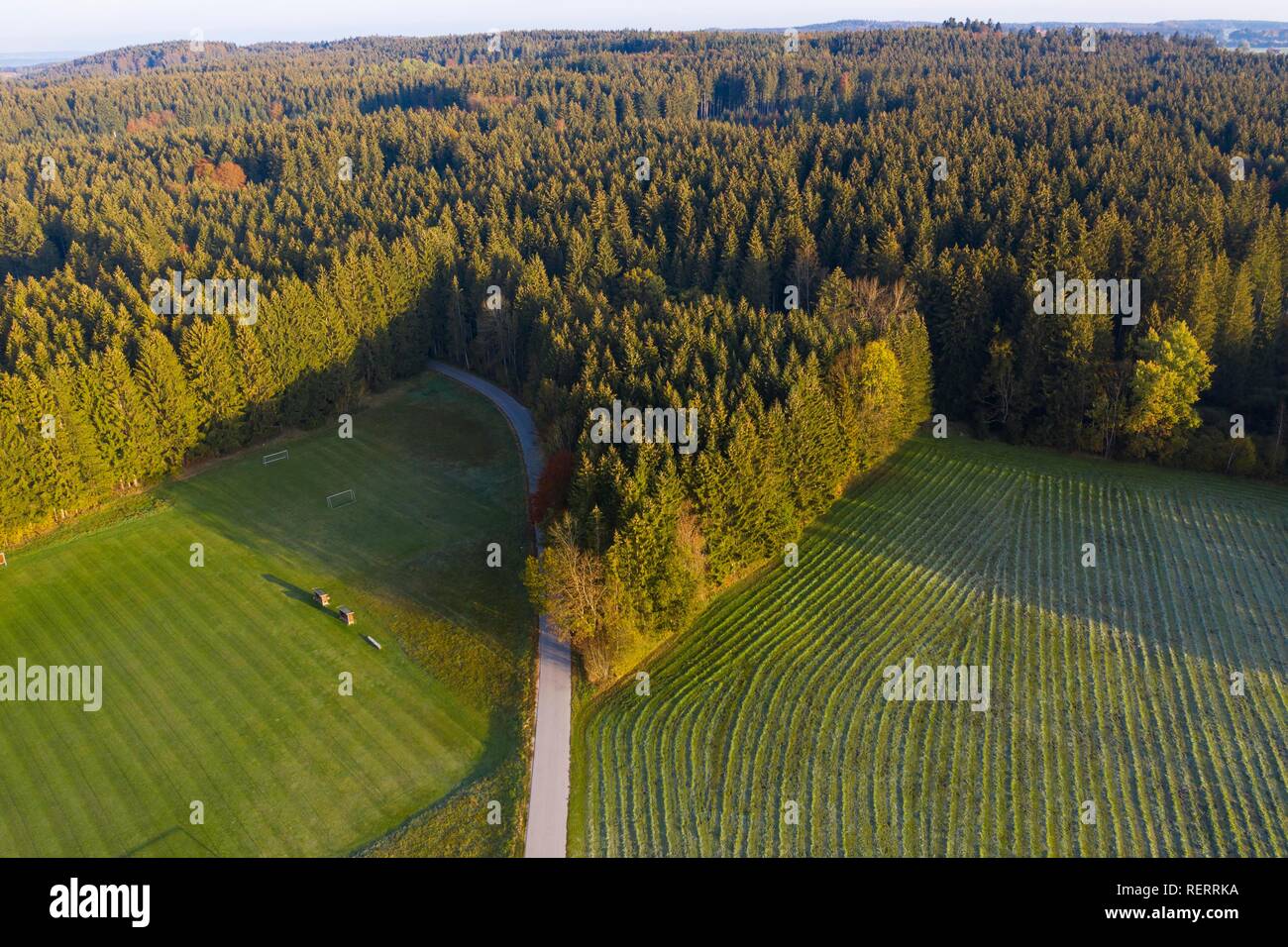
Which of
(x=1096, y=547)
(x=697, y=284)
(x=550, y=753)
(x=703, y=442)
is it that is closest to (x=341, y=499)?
(x=703, y=442)

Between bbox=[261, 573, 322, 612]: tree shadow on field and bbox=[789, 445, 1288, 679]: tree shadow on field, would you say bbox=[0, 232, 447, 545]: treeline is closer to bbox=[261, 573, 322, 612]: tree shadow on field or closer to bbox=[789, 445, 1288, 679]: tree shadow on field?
bbox=[261, 573, 322, 612]: tree shadow on field

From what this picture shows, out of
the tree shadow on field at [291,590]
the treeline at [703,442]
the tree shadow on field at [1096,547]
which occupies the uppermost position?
the treeline at [703,442]

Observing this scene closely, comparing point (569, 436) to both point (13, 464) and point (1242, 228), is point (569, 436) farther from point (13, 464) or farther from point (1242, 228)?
point (1242, 228)

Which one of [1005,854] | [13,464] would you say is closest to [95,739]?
[13,464]

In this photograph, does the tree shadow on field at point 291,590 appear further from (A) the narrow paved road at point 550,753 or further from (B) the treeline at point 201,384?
(B) the treeline at point 201,384

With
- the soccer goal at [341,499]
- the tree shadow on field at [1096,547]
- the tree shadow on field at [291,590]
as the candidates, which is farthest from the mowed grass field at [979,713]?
the soccer goal at [341,499]

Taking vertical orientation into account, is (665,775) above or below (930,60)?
below
